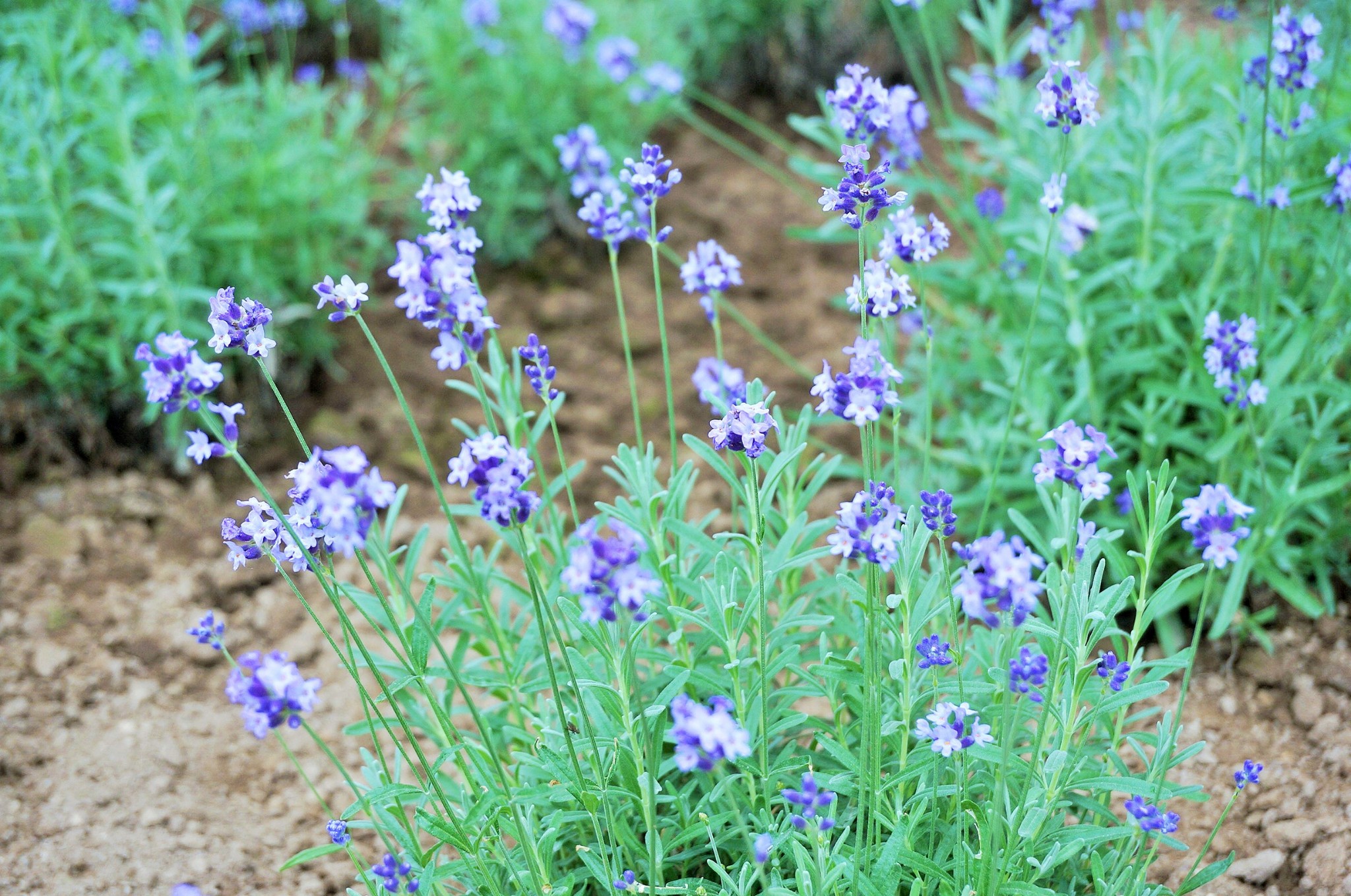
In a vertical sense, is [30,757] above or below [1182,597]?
above

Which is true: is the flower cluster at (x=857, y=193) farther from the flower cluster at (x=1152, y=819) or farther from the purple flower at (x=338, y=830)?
the purple flower at (x=338, y=830)

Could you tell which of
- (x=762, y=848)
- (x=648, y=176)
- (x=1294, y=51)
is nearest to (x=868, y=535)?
(x=762, y=848)

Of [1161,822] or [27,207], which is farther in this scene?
[27,207]

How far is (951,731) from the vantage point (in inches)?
68.5

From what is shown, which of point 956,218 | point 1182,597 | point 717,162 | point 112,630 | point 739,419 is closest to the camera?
point 739,419

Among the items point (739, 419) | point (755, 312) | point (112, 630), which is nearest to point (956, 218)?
point (755, 312)

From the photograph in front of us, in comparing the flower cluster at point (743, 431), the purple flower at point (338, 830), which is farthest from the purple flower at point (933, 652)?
the purple flower at point (338, 830)

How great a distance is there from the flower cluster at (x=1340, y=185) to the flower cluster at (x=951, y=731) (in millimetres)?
1643

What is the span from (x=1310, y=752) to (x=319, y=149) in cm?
348

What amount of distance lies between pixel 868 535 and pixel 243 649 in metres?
2.27

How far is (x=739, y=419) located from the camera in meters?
1.70

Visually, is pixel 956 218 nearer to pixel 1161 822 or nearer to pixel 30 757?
pixel 1161 822

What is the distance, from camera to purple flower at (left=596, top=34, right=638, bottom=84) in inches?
142

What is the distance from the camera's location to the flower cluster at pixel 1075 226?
2.96 metres
